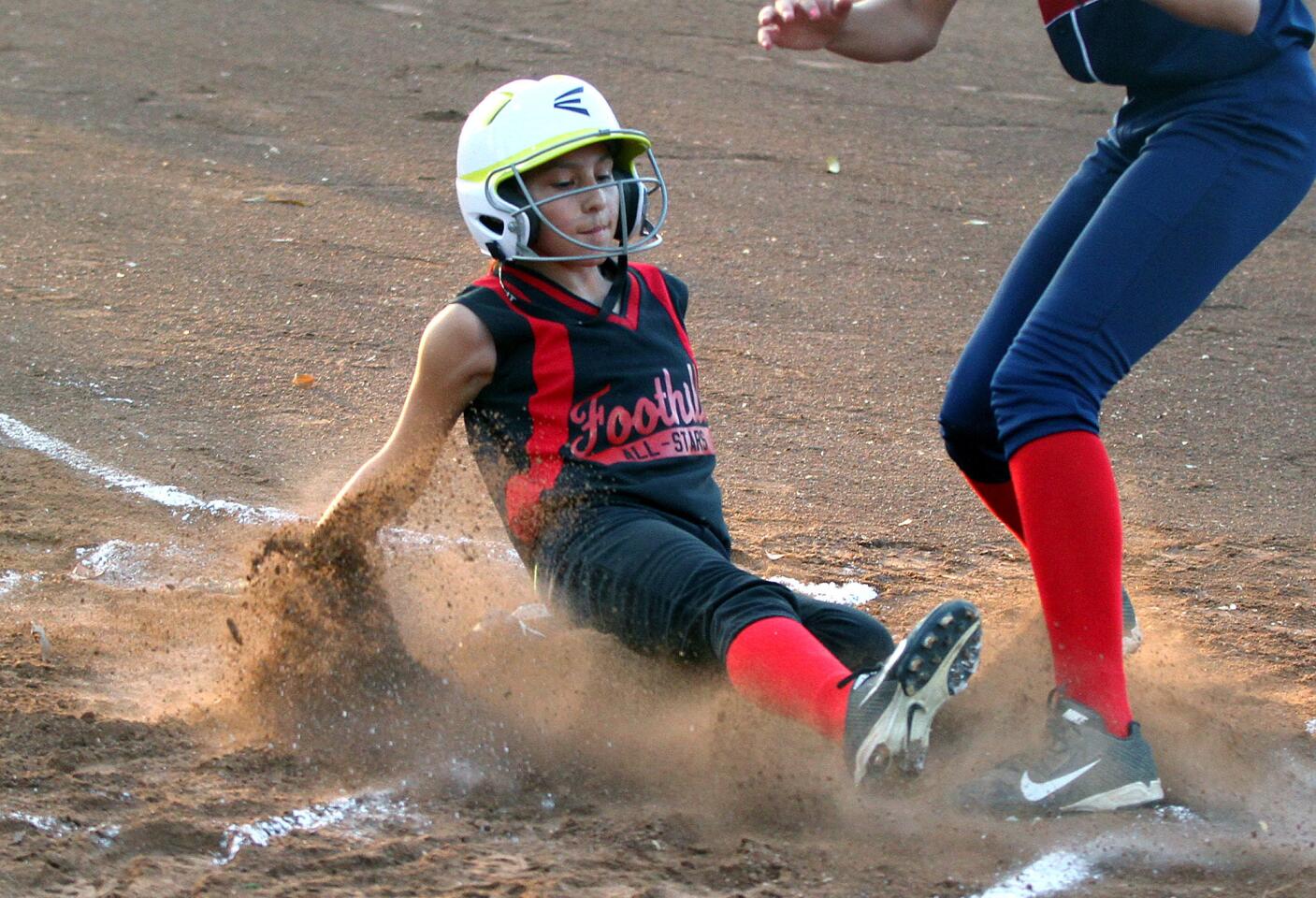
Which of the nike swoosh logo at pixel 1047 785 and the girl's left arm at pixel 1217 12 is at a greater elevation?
the girl's left arm at pixel 1217 12

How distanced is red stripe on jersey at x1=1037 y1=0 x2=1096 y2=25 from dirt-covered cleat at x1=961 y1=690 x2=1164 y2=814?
4.54 ft

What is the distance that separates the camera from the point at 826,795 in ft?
10.1

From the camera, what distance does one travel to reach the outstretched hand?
3428mm

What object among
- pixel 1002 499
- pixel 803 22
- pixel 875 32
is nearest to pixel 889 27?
pixel 875 32

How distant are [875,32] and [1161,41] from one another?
0.79 m

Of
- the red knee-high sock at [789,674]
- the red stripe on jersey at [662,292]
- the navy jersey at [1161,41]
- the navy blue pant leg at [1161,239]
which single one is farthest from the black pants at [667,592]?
the navy jersey at [1161,41]

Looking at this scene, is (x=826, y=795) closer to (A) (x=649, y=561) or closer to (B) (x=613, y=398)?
(A) (x=649, y=561)

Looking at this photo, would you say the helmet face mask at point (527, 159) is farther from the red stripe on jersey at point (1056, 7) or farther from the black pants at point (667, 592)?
the red stripe on jersey at point (1056, 7)

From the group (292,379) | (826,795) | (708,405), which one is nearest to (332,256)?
(292,379)

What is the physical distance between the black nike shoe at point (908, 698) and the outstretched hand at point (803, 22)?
1.39 m

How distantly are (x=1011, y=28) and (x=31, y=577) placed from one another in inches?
453

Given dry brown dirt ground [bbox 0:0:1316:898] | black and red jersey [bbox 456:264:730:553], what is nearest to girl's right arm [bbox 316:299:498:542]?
black and red jersey [bbox 456:264:730:553]

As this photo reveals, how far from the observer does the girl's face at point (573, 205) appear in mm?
3650

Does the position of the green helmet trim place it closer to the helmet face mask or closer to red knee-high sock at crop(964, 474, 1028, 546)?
the helmet face mask
